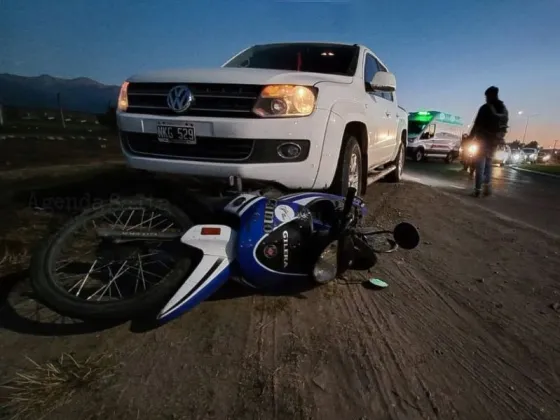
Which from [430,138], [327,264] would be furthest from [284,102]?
[430,138]

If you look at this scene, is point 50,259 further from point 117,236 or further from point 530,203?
point 530,203

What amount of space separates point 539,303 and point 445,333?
34.3 inches

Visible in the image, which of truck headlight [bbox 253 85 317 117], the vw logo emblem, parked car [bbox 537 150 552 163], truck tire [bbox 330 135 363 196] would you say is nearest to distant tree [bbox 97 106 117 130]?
the vw logo emblem

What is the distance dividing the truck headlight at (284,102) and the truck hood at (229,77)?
5 centimetres

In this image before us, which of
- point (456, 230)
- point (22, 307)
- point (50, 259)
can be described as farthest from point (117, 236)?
point (456, 230)

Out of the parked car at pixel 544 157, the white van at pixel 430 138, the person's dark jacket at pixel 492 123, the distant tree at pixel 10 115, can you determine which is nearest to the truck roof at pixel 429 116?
the white van at pixel 430 138

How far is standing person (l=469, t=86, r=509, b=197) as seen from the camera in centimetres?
616

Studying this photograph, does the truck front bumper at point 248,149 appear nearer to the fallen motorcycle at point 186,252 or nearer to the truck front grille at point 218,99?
the truck front grille at point 218,99

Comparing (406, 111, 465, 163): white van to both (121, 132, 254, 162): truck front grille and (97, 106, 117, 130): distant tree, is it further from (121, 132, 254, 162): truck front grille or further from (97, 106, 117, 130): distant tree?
(121, 132, 254, 162): truck front grille

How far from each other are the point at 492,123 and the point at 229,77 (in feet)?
18.2

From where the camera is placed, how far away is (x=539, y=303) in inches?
88.4

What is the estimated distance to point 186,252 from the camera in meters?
1.94

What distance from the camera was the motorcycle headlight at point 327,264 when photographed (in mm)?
2033

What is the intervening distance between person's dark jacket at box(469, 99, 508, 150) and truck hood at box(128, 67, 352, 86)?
473cm
